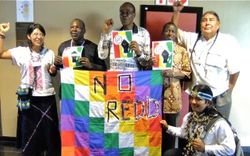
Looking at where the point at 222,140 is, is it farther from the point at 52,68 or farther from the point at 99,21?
the point at 99,21

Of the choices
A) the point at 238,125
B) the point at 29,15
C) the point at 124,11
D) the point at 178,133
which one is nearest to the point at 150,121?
the point at 178,133

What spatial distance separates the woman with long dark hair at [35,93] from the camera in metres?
2.59

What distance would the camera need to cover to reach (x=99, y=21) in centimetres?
328

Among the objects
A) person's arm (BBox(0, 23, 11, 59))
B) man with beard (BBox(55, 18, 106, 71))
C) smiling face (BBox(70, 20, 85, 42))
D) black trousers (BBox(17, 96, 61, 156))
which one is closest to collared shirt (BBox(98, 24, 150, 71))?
man with beard (BBox(55, 18, 106, 71))

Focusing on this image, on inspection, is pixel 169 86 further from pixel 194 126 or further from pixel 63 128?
pixel 63 128

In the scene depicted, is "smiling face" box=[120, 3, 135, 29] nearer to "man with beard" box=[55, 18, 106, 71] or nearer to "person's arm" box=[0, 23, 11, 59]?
"man with beard" box=[55, 18, 106, 71]

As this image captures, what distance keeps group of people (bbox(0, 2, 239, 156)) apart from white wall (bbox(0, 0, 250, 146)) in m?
0.61

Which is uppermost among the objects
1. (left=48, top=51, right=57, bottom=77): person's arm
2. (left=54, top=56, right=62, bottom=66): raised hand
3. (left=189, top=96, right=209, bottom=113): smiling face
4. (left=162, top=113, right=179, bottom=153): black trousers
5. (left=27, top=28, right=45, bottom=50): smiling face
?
(left=27, top=28, right=45, bottom=50): smiling face

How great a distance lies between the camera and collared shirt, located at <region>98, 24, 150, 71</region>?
254 centimetres

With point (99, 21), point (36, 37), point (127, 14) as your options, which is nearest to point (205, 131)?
point (127, 14)

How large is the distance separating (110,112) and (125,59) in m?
0.43

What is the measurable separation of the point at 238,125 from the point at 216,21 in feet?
4.51

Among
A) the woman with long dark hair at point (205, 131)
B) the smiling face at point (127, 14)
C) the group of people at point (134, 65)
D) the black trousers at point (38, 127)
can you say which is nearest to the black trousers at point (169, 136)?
the group of people at point (134, 65)

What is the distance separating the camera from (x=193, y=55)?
8.43ft
